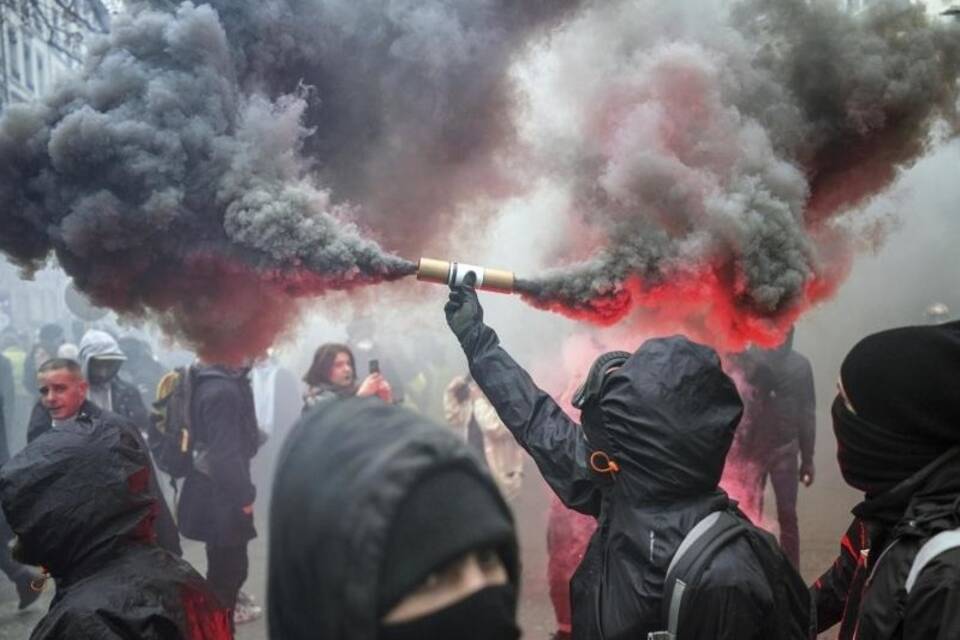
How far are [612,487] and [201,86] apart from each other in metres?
2.41

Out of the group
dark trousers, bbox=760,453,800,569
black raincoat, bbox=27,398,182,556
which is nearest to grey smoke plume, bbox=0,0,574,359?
black raincoat, bbox=27,398,182,556

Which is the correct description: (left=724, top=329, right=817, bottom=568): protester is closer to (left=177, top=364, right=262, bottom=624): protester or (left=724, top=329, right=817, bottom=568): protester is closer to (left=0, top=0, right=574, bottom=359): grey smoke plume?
(left=0, top=0, right=574, bottom=359): grey smoke plume

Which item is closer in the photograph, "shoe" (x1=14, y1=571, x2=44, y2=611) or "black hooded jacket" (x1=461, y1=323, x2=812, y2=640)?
"black hooded jacket" (x1=461, y1=323, x2=812, y2=640)

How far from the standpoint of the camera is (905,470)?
2.24 meters

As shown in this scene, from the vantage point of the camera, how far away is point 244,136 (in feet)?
11.6

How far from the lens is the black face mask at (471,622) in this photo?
1104 millimetres

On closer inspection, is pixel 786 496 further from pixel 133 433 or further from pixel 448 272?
pixel 133 433

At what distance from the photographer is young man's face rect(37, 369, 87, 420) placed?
5246 millimetres

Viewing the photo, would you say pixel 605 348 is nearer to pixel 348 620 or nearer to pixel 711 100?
pixel 711 100

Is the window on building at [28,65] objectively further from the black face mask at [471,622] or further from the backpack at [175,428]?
the black face mask at [471,622]

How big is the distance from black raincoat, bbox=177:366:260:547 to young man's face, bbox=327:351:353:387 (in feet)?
2.28

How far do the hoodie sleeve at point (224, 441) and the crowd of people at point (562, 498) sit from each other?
8.69 ft

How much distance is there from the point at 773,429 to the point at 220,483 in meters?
3.99

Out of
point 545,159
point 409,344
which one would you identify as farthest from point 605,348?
point 409,344
